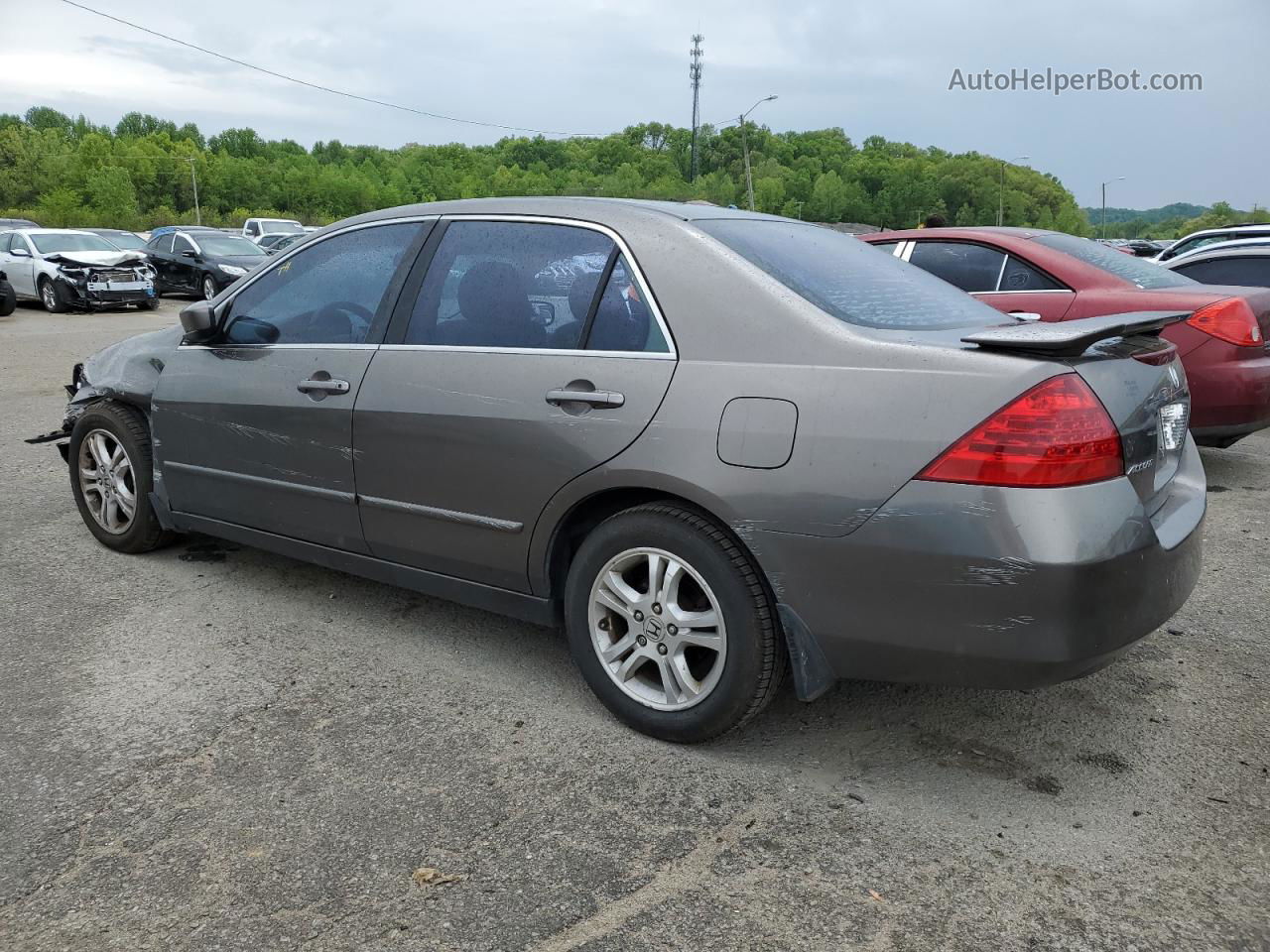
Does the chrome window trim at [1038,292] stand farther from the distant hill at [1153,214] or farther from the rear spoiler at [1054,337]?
the distant hill at [1153,214]

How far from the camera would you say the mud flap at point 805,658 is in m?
2.75

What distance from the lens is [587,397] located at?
3.04 meters

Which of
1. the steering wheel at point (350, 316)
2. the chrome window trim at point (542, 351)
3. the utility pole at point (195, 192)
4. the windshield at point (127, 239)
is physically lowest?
the chrome window trim at point (542, 351)

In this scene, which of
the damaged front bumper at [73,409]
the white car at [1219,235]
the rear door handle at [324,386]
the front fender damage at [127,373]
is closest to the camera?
the rear door handle at [324,386]

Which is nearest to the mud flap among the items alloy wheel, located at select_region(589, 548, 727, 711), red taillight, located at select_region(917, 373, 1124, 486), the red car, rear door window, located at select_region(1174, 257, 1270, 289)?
alloy wheel, located at select_region(589, 548, 727, 711)

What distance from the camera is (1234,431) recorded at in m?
5.99

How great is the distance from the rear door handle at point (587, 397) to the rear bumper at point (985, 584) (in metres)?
0.62

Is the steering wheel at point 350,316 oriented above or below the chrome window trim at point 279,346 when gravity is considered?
above

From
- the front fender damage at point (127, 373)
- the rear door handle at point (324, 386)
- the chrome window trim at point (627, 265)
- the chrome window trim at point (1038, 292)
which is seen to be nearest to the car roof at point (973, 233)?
the chrome window trim at point (1038, 292)

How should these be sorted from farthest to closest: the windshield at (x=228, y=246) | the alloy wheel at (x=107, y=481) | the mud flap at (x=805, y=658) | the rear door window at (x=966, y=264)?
the windshield at (x=228, y=246) → the rear door window at (x=966, y=264) → the alloy wheel at (x=107, y=481) → the mud flap at (x=805, y=658)

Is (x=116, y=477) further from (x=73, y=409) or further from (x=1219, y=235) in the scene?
(x=1219, y=235)

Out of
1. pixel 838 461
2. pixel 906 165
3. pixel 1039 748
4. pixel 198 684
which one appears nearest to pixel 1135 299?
pixel 1039 748

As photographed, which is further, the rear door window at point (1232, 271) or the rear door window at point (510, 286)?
the rear door window at point (1232, 271)

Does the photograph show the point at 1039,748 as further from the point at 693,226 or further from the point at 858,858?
the point at 693,226
